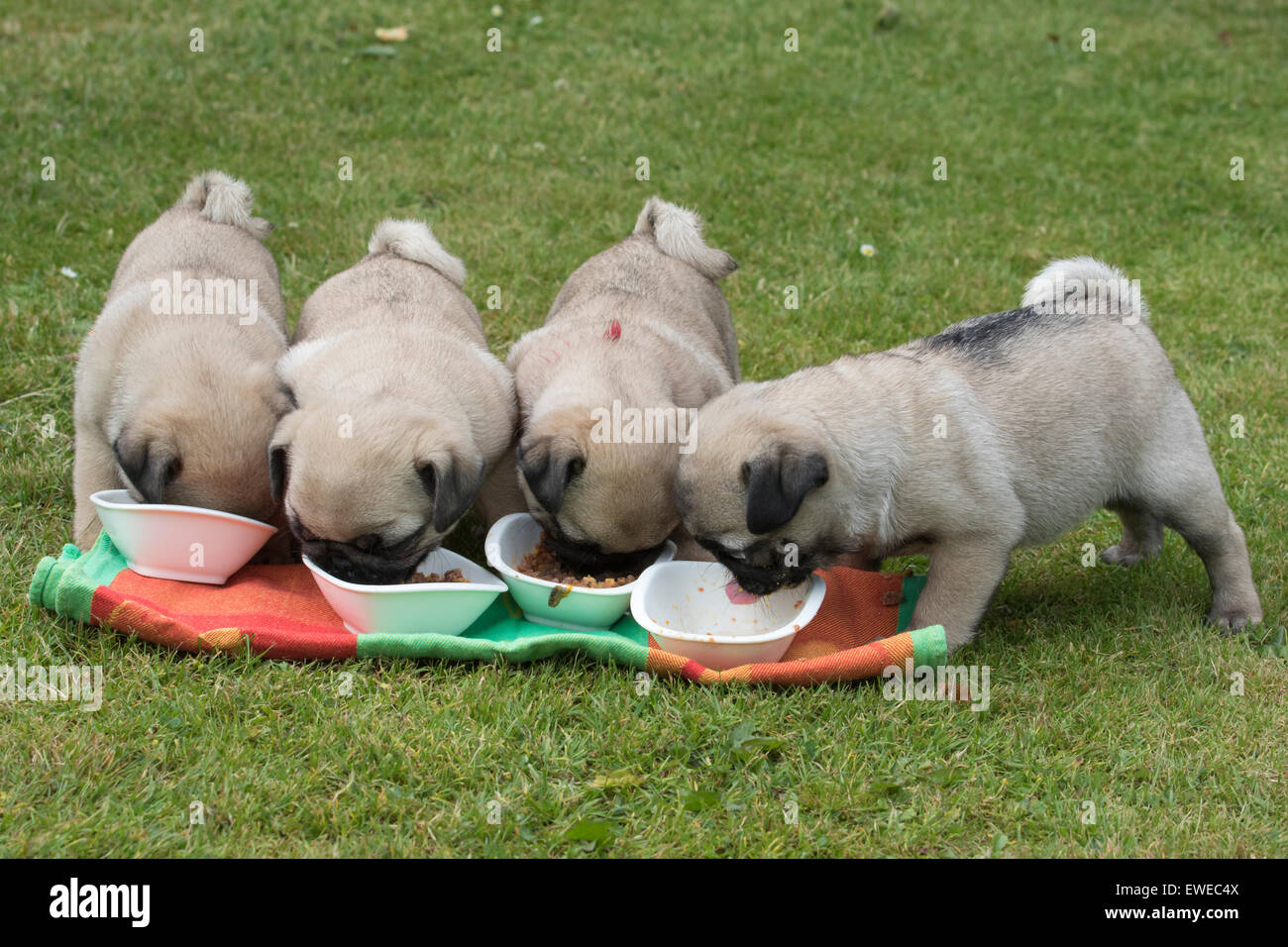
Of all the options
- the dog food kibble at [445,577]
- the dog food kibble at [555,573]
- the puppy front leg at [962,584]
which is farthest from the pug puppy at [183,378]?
the puppy front leg at [962,584]

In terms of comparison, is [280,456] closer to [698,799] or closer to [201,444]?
[201,444]

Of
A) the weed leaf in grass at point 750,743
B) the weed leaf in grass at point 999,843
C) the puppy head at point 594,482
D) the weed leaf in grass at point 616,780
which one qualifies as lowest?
the weed leaf in grass at point 999,843

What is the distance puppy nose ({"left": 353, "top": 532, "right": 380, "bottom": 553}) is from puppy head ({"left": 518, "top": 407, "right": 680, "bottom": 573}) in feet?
2.24

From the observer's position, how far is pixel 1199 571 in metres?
6.66

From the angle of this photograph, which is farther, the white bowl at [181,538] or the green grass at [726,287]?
the white bowl at [181,538]

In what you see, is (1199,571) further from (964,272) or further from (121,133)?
(121,133)

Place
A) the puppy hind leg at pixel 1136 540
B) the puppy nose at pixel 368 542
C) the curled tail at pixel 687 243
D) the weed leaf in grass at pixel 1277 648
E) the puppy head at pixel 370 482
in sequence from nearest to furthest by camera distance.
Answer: the puppy head at pixel 370 482
the puppy nose at pixel 368 542
the weed leaf in grass at pixel 1277 648
the puppy hind leg at pixel 1136 540
the curled tail at pixel 687 243

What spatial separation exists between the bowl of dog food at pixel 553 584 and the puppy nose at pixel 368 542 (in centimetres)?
64

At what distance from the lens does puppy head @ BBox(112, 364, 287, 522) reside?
5238 millimetres

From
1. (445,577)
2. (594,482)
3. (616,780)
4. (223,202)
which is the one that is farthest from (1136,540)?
(223,202)

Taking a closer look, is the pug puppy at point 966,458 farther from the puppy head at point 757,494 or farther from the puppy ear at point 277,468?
the puppy ear at point 277,468

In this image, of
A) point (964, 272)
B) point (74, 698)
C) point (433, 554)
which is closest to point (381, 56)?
point (964, 272)

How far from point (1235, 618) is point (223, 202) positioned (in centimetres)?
608

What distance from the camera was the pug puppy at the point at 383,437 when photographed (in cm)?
498
